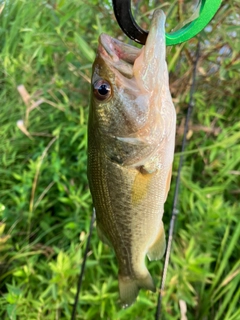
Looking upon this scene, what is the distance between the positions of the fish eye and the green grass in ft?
2.02

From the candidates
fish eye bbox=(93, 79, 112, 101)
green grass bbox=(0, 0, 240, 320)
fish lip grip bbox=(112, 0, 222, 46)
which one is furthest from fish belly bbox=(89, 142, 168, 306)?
green grass bbox=(0, 0, 240, 320)

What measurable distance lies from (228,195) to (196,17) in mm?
1371

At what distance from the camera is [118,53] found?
0.71m

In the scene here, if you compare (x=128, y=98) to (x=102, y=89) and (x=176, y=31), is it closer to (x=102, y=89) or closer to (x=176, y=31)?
(x=102, y=89)

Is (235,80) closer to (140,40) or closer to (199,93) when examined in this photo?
(199,93)

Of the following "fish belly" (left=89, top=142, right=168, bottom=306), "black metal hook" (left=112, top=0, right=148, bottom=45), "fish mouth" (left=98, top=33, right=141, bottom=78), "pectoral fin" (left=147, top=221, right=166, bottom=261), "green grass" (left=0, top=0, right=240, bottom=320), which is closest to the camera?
"black metal hook" (left=112, top=0, right=148, bottom=45)

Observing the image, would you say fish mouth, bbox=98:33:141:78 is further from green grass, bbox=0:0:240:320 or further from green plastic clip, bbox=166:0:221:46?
green grass, bbox=0:0:240:320

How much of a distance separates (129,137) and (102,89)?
118 mm

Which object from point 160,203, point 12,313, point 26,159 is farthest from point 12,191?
point 160,203

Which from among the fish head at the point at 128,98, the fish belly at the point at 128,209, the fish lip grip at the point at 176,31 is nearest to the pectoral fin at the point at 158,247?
the fish belly at the point at 128,209

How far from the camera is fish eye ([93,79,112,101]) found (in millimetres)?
741

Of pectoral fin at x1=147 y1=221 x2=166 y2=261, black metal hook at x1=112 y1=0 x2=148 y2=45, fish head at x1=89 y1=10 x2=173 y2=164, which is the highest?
black metal hook at x1=112 y1=0 x2=148 y2=45

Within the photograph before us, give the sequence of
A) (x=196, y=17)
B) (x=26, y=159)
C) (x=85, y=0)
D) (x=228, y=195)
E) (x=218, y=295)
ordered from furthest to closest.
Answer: (x=26, y=159) → (x=228, y=195) → (x=218, y=295) → (x=85, y=0) → (x=196, y=17)

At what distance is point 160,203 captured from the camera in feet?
2.80
